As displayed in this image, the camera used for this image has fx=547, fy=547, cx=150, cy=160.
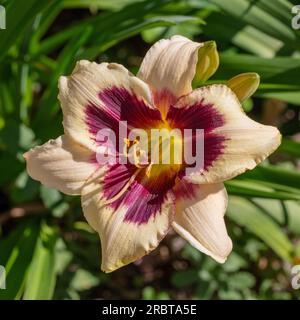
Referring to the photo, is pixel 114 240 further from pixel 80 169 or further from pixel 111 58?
pixel 111 58

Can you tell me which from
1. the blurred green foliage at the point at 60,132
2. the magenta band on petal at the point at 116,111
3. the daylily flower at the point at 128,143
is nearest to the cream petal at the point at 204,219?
the daylily flower at the point at 128,143

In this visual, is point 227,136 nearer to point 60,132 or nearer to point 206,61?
point 206,61

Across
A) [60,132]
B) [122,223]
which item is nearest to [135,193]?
[122,223]

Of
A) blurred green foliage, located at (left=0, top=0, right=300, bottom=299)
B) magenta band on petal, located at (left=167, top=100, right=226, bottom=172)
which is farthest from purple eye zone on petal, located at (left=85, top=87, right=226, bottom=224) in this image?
blurred green foliage, located at (left=0, top=0, right=300, bottom=299)

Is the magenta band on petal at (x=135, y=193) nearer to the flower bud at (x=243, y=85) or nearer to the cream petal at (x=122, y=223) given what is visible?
the cream petal at (x=122, y=223)

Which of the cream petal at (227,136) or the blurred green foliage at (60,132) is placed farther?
the blurred green foliage at (60,132)
